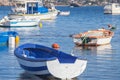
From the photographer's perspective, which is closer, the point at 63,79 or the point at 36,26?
the point at 63,79

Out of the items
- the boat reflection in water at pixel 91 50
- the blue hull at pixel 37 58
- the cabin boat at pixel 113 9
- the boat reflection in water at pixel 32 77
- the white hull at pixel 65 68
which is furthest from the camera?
the cabin boat at pixel 113 9

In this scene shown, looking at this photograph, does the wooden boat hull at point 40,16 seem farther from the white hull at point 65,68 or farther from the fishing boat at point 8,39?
the white hull at point 65,68

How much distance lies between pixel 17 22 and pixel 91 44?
83.1 ft

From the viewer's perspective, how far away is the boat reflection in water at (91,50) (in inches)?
1470

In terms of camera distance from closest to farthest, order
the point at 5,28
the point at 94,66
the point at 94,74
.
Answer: the point at 94,74 → the point at 94,66 → the point at 5,28

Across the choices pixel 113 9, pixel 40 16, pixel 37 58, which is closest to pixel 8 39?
pixel 37 58

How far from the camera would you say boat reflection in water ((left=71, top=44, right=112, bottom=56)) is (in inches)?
1470

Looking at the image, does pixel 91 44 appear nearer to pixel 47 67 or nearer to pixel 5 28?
pixel 47 67

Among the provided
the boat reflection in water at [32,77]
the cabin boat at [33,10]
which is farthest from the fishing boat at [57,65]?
the cabin boat at [33,10]

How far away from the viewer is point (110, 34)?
43.8 metres

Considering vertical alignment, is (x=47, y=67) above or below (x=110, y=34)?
above

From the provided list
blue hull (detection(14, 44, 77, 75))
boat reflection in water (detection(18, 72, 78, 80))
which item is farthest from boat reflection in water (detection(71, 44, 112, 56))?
boat reflection in water (detection(18, 72, 78, 80))

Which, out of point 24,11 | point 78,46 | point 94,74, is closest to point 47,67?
point 94,74

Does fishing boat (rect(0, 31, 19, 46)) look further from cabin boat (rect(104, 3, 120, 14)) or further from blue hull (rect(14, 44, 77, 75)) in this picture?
cabin boat (rect(104, 3, 120, 14))
